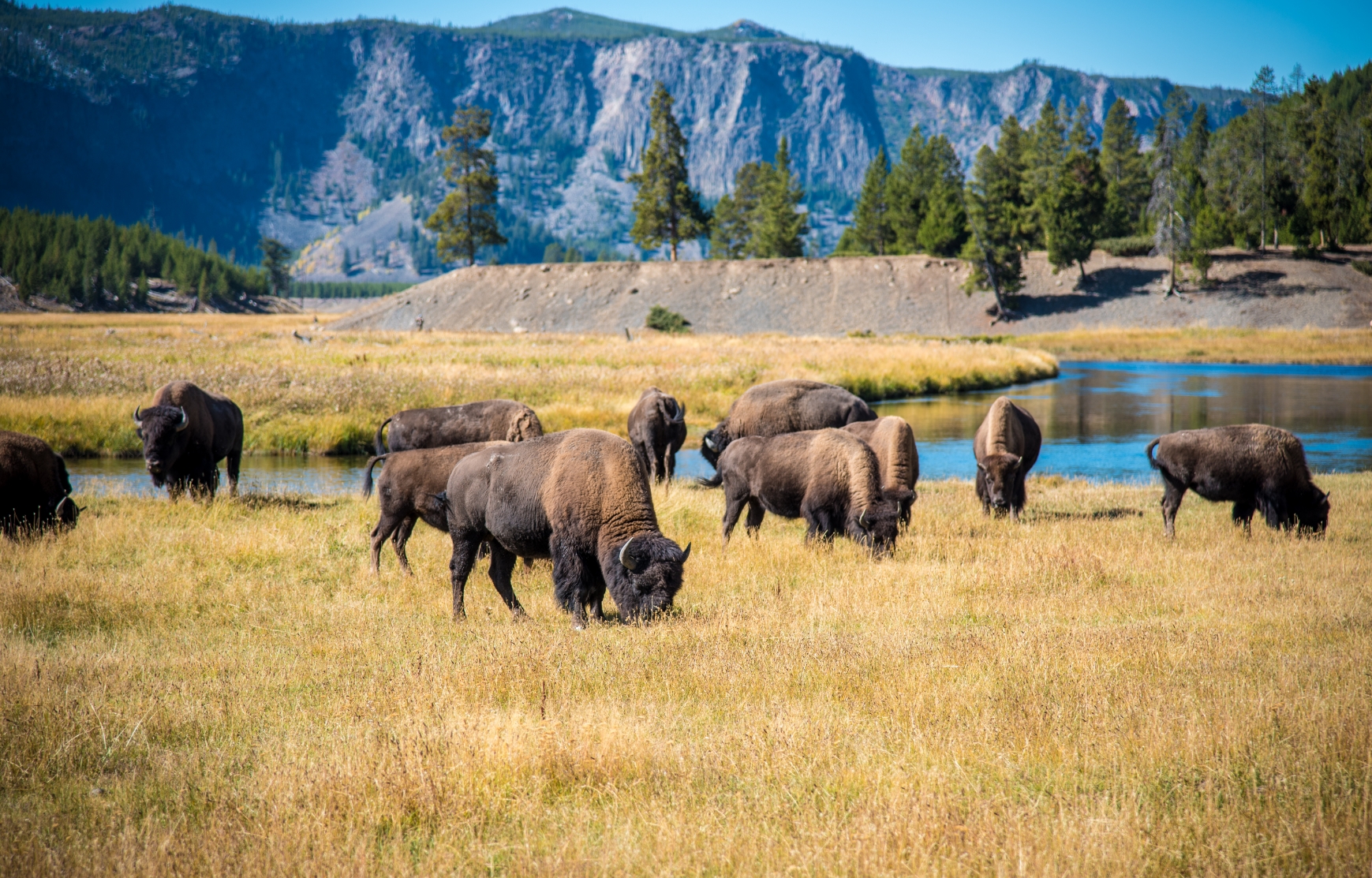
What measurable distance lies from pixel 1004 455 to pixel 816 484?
12.9 ft

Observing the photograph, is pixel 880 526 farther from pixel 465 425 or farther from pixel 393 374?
pixel 393 374

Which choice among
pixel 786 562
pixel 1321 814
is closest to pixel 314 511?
pixel 786 562

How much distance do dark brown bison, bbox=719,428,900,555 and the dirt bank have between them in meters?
59.8

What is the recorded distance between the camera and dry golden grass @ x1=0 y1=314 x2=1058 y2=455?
26.4 metres

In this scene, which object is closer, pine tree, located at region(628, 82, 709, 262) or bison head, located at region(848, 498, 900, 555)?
bison head, located at region(848, 498, 900, 555)

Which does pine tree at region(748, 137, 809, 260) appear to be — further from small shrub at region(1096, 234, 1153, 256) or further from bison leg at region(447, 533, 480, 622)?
bison leg at region(447, 533, 480, 622)

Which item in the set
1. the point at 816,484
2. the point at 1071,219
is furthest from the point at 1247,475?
the point at 1071,219

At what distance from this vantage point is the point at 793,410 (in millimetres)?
19609

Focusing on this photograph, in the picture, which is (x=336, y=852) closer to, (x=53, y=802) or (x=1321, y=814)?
(x=53, y=802)

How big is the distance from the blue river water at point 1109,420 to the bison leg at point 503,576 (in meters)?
10.3

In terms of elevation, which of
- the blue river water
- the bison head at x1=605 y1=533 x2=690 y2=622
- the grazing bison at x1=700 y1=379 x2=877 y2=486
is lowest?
the blue river water

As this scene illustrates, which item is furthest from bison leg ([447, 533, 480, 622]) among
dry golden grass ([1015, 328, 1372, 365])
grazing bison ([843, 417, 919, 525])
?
dry golden grass ([1015, 328, 1372, 365])

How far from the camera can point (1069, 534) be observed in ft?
44.5

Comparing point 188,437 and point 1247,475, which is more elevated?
point 188,437
